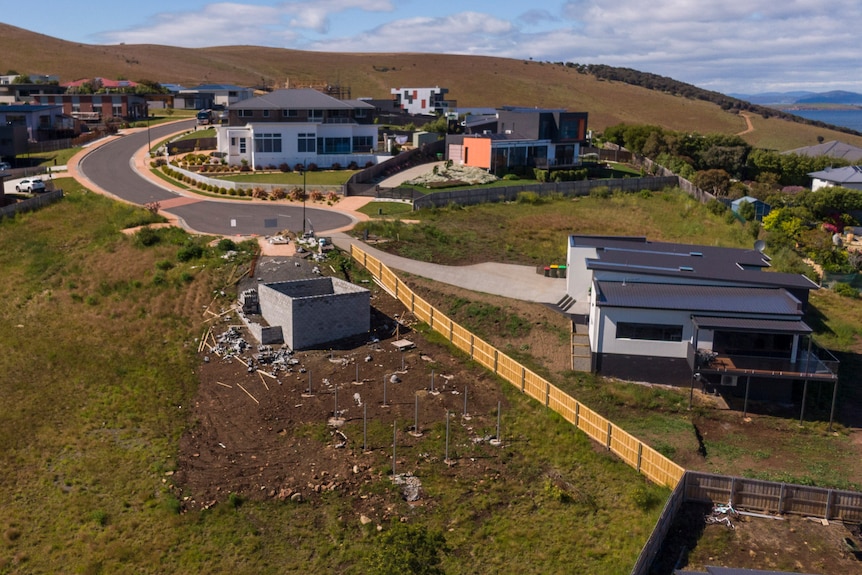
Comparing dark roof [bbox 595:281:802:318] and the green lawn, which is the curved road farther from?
dark roof [bbox 595:281:802:318]

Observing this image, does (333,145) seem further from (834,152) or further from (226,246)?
(834,152)

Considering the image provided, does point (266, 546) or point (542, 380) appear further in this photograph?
point (542, 380)

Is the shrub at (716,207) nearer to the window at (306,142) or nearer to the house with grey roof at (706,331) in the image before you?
the house with grey roof at (706,331)

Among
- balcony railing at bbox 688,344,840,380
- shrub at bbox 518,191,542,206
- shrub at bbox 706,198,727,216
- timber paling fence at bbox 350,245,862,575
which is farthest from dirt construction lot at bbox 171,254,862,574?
shrub at bbox 706,198,727,216

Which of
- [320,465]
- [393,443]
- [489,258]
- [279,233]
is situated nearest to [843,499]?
[393,443]

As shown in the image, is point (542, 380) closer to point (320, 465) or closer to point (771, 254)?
point (320, 465)

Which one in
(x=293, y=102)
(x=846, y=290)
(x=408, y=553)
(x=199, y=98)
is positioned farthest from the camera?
(x=199, y=98)

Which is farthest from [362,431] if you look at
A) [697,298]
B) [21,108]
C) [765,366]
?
[21,108]
